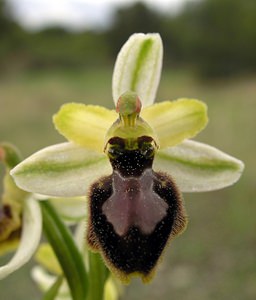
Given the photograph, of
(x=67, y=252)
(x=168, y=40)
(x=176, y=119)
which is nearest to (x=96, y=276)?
(x=67, y=252)

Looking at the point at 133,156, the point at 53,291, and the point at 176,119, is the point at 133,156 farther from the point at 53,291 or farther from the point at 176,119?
the point at 53,291

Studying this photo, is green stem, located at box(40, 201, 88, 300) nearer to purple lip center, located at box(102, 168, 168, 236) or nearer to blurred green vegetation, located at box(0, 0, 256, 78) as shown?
purple lip center, located at box(102, 168, 168, 236)

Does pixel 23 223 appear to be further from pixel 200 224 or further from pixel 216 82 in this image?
pixel 216 82

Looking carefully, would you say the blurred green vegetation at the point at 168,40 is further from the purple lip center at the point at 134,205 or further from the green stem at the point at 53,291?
the purple lip center at the point at 134,205

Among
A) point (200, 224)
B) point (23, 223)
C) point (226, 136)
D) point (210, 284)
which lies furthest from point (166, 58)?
point (23, 223)

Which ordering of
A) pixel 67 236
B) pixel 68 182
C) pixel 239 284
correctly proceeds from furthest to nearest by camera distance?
pixel 239 284, pixel 67 236, pixel 68 182

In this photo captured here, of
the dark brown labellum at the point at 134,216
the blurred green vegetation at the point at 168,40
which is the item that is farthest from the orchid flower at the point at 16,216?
the blurred green vegetation at the point at 168,40
